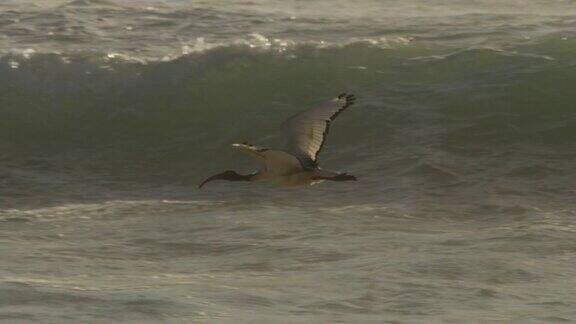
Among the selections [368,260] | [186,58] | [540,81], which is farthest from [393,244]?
[186,58]

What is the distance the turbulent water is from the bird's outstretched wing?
0.72m

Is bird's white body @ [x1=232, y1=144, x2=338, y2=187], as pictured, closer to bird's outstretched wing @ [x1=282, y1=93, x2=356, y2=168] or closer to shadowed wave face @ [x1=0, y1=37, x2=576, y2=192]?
bird's outstretched wing @ [x1=282, y1=93, x2=356, y2=168]

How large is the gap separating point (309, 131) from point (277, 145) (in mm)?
4795

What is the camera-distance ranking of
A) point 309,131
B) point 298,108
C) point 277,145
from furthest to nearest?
point 298,108 → point 277,145 → point 309,131

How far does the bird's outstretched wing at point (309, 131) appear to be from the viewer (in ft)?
32.0

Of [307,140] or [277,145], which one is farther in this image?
[277,145]

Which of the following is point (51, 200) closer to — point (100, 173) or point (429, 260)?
point (100, 173)

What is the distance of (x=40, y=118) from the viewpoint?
15.8 m

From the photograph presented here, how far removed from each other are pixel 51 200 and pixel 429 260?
13.4ft

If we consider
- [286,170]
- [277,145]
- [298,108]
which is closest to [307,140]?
[286,170]

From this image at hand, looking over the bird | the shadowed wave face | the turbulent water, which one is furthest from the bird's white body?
the shadowed wave face

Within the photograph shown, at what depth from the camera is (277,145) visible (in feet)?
47.7

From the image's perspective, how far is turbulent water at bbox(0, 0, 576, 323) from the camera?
906 cm

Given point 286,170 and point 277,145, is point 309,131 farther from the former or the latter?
point 277,145
